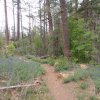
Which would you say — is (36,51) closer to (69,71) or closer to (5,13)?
(5,13)

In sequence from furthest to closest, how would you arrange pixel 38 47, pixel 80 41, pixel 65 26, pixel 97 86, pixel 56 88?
pixel 38 47, pixel 80 41, pixel 65 26, pixel 56 88, pixel 97 86

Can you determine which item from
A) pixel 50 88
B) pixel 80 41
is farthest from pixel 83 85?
pixel 80 41

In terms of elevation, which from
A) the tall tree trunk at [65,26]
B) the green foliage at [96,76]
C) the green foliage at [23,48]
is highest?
the tall tree trunk at [65,26]

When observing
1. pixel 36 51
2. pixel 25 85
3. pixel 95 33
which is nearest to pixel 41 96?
pixel 25 85

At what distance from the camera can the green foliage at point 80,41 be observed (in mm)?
13951

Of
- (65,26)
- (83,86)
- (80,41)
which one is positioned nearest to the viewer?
(83,86)

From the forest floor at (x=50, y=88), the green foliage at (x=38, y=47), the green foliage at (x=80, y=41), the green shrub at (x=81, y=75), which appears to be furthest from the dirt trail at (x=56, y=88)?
the green foliage at (x=38, y=47)

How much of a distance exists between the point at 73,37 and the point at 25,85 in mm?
7410

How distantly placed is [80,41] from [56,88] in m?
5.97

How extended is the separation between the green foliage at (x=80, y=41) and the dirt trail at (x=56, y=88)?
3.80 meters

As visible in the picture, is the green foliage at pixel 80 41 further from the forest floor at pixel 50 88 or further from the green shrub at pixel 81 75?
the green shrub at pixel 81 75

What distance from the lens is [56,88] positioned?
9.09 meters

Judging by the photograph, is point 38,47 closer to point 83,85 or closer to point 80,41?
point 80,41

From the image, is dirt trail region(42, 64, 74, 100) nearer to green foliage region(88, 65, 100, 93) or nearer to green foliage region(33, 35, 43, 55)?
green foliage region(88, 65, 100, 93)
